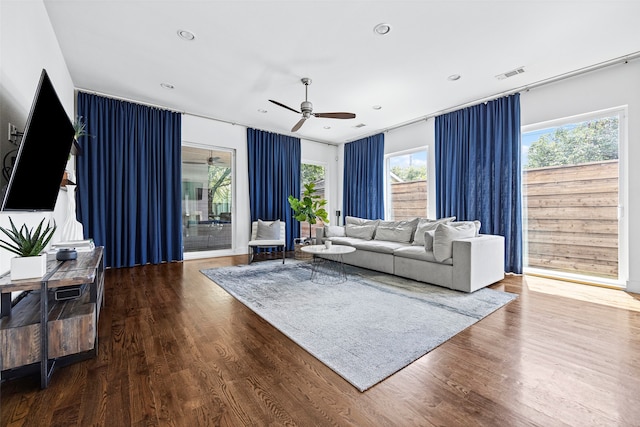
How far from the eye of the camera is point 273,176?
20.8 feet

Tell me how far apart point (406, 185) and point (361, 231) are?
5.50 ft

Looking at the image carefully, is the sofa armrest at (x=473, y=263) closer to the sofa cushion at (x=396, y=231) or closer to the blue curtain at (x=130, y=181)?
the sofa cushion at (x=396, y=231)

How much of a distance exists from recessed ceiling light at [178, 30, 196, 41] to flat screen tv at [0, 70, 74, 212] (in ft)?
4.56

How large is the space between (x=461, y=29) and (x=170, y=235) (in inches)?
202

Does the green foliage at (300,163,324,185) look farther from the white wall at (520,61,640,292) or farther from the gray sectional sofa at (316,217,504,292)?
the white wall at (520,61,640,292)

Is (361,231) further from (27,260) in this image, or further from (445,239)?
(27,260)

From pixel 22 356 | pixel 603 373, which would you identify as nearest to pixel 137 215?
pixel 22 356

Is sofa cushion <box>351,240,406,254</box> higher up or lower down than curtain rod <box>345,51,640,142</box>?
lower down

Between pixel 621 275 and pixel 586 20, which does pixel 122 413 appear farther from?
pixel 621 275

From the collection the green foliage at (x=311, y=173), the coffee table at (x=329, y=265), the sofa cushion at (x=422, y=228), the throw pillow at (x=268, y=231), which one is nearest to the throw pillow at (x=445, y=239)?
the sofa cushion at (x=422, y=228)

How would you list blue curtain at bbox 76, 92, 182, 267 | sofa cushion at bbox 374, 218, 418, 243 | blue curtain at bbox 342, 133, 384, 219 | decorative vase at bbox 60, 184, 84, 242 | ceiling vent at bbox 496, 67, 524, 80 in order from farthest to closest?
blue curtain at bbox 342, 133, 384, 219 → sofa cushion at bbox 374, 218, 418, 243 → blue curtain at bbox 76, 92, 182, 267 → ceiling vent at bbox 496, 67, 524, 80 → decorative vase at bbox 60, 184, 84, 242

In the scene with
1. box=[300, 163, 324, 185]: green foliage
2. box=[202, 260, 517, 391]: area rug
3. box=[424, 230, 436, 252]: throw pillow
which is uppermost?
box=[300, 163, 324, 185]: green foliage

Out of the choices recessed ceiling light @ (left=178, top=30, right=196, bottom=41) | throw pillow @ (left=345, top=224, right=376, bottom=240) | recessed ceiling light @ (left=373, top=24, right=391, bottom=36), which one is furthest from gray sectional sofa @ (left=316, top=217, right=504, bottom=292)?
recessed ceiling light @ (left=178, top=30, right=196, bottom=41)

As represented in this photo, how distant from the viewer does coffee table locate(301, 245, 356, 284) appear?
12.2 ft
